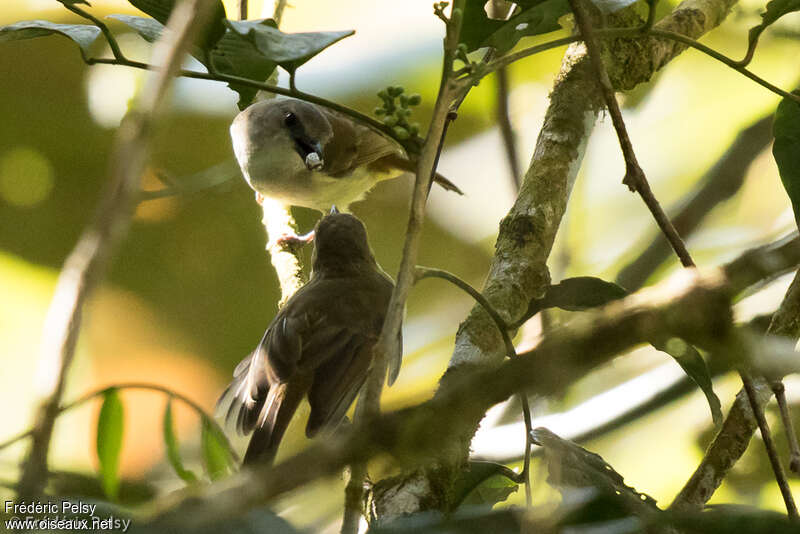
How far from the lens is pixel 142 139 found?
54 cm

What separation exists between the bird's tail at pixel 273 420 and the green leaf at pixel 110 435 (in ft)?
Result: 2.87

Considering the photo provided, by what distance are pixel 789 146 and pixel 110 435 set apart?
1.13 metres

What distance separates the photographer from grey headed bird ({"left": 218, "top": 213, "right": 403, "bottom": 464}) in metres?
1.91

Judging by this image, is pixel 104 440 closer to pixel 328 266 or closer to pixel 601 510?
pixel 601 510

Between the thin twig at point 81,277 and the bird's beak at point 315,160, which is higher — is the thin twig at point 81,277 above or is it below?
above

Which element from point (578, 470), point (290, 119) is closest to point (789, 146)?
point (578, 470)

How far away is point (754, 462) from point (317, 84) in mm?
2313

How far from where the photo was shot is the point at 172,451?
94 centimetres

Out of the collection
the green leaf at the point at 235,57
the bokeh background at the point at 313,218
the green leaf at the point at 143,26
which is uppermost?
the green leaf at the point at 235,57

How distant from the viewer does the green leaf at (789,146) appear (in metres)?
1.34

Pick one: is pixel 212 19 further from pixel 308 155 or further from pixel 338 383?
pixel 308 155

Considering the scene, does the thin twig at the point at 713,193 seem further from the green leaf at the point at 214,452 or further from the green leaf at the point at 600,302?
the green leaf at the point at 214,452

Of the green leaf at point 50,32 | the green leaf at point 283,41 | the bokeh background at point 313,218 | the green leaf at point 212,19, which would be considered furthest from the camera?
the bokeh background at point 313,218

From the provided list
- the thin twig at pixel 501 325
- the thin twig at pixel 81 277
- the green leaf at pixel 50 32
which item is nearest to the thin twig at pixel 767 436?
the thin twig at pixel 501 325
